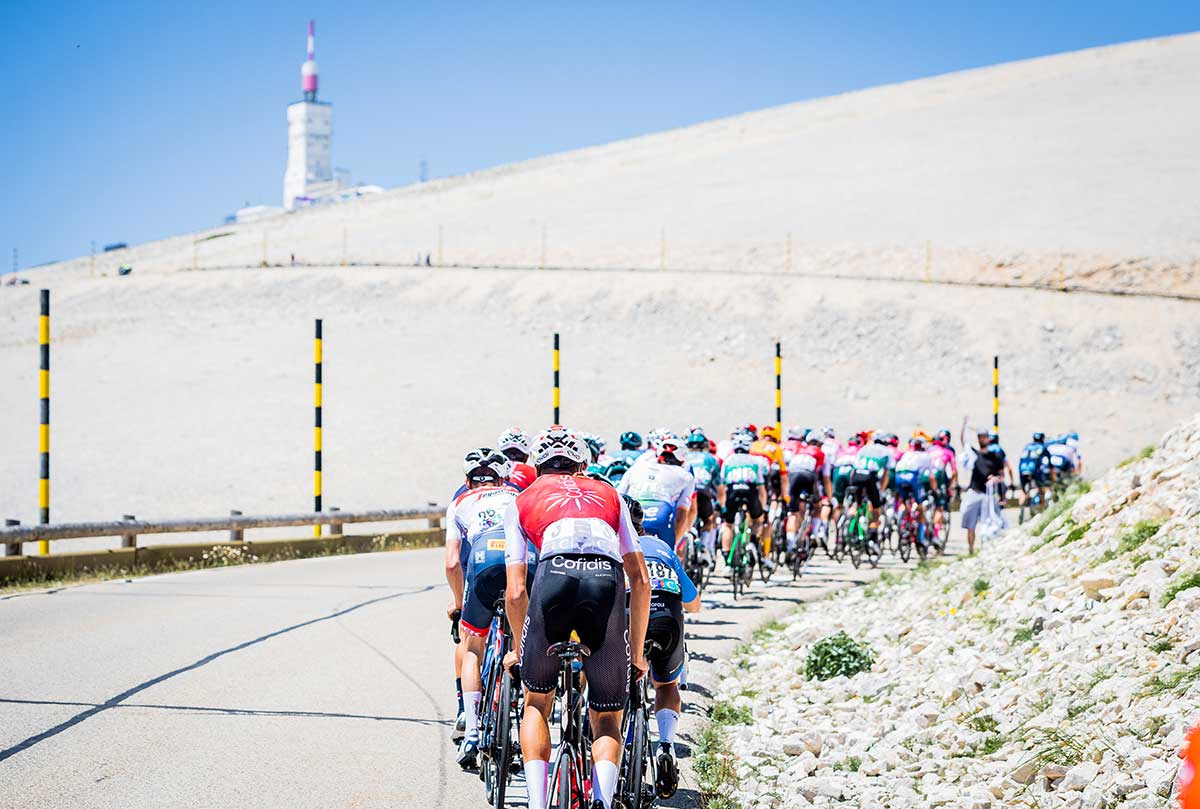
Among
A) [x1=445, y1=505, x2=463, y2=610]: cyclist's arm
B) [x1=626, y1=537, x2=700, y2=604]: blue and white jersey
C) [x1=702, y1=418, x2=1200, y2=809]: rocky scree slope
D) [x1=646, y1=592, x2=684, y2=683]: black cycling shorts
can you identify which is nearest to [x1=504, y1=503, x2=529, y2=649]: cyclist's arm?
[x1=646, y1=592, x2=684, y2=683]: black cycling shorts

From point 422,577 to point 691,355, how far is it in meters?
36.6

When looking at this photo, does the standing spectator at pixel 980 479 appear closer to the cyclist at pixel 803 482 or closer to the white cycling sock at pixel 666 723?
the cyclist at pixel 803 482

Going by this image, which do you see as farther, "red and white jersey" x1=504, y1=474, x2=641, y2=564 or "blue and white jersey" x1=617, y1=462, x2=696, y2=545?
"blue and white jersey" x1=617, y1=462, x2=696, y2=545

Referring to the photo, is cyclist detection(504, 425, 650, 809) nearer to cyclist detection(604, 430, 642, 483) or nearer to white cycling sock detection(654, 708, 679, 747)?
white cycling sock detection(654, 708, 679, 747)

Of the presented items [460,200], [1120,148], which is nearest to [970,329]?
[1120,148]

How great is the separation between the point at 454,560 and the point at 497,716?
123cm

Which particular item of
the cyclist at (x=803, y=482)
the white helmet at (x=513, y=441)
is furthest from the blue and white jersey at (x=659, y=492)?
the cyclist at (x=803, y=482)

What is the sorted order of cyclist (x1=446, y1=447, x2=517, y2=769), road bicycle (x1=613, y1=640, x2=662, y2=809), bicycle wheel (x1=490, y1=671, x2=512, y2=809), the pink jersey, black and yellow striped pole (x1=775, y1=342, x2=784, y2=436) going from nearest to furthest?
road bicycle (x1=613, y1=640, x2=662, y2=809) → bicycle wheel (x1=490, y1=671, x2=512, y2=809) → cyclist (x1=446, y1=447, x2=517, y2=769) → the pink jersey → black and yellow striped pole (x1=775, y1=342, x2=784, y2=436)

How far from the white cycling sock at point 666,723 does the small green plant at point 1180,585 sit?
3.32 m

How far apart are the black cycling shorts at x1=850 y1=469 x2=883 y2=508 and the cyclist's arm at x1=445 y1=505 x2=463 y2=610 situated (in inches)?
475

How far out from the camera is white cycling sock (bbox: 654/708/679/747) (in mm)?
7070

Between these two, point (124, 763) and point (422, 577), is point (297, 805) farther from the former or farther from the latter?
→ point (422, 577)

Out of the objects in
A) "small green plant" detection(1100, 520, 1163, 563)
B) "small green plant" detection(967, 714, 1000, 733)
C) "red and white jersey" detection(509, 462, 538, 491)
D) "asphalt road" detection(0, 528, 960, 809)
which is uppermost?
"red and white jersey" detection(509, 462, 538, 491)

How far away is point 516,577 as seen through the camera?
20.3 ft
